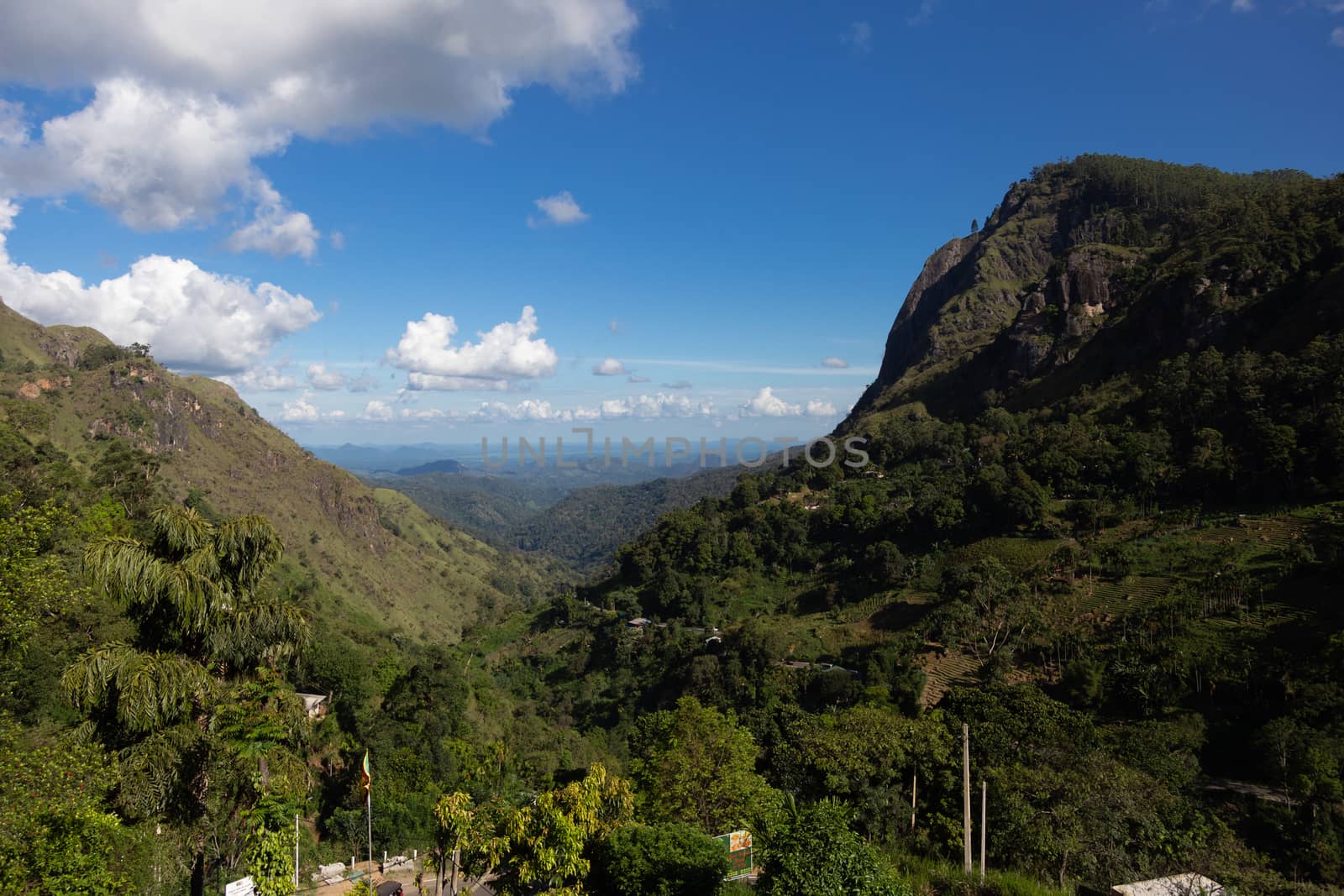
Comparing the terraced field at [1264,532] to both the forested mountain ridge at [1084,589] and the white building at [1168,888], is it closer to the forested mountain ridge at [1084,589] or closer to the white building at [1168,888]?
the forested mountain ridge at [1084,589]

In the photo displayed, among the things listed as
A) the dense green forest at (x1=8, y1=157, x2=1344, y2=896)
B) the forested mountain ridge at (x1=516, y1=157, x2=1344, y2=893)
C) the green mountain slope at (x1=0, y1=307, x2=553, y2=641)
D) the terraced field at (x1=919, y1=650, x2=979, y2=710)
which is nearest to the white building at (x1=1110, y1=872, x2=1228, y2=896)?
the dense green forest at (x1=8, y1=157, x2=1344, y2=896)

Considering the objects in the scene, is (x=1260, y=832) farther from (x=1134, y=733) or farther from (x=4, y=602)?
(x=4, y=602)

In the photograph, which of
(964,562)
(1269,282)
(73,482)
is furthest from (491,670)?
(1269,282)

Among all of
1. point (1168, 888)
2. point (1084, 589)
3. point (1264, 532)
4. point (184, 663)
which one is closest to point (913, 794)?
point (1168, 888)

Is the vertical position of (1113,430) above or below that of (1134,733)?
above

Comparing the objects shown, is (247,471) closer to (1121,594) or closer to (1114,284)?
(1121,594)

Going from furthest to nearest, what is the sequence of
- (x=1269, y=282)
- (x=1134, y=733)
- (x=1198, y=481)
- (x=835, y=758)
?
1. (x=1269, y=282)
2. (x=1198, y=481)
3. (x=1134, y=733)
4. (x=835, y=758)

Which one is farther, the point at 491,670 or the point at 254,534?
the point at 491,670
